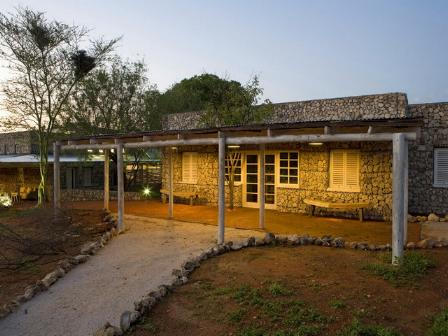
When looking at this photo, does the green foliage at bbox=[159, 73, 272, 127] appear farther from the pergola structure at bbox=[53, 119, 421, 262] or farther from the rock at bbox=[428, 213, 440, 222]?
the rock at bbox=[428, 213, 440, 222]

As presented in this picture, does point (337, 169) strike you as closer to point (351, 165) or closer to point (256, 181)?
point (351, 165)

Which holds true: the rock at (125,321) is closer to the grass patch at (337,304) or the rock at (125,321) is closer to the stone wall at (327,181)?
the grass patch at (337,304)

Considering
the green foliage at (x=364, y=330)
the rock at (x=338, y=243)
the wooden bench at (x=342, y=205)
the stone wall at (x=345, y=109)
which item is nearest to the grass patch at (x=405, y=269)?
the rock at (x=338, y=243)

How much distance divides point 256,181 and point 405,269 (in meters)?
8.71

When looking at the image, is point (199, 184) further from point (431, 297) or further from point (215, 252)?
point (431, 297)

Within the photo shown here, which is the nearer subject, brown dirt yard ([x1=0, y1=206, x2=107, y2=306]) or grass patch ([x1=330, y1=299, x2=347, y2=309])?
grass patch ([x1=330, y1=299, x2=347, y2=309])

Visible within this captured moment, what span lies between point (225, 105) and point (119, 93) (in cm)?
758

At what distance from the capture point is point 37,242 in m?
7.08

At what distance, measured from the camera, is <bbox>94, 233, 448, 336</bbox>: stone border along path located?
464 cm

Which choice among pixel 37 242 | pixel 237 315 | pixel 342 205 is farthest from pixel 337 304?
pixel 342 205

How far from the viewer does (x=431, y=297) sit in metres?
4.95

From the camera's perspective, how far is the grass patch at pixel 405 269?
18.2 feet

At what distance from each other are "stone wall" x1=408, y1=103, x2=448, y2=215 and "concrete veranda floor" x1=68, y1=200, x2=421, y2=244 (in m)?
1.54

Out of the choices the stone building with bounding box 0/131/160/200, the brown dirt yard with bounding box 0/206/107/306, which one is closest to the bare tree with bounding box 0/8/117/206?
the stone building with bounding box 0/131/160/200
